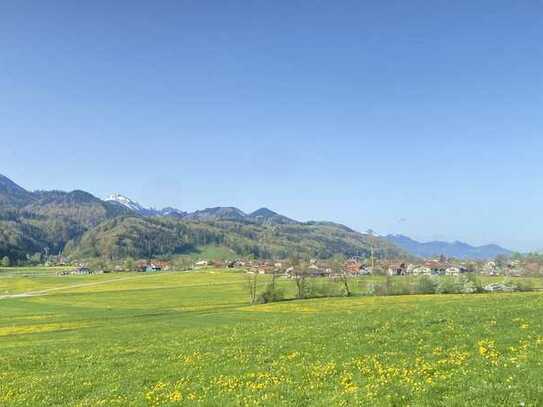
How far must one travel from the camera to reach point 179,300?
5202 inches

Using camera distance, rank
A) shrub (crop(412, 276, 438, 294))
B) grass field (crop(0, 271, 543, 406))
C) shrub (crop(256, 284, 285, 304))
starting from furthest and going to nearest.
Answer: shrub (crop(412, 276, 438, 294)), shrub (crop(256, 284, 285, 304)), grass field (crop(0, 271, 543, 406))

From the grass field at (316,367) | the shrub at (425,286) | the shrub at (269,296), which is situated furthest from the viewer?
the shrub at (425,286)

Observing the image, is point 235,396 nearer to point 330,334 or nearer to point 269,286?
point 330,334

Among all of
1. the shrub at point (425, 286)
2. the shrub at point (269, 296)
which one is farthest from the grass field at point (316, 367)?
the shrub at point (425, 286)

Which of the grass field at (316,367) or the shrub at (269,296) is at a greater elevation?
the grass field at (316,367)

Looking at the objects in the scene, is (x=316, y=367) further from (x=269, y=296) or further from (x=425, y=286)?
(x=425, y=286)

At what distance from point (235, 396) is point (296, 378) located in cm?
281

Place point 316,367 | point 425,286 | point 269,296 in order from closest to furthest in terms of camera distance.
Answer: point 316,367, point 269,296, point 425,286

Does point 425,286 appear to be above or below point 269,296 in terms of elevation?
above

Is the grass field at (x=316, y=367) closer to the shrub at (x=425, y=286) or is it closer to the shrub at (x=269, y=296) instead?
the shrub at (x=269, y=296)

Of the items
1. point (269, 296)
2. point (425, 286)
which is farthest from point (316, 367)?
point (425, 286)

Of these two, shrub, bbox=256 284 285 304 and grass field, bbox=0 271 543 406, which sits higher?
grass field, bbox=0 271 543 406

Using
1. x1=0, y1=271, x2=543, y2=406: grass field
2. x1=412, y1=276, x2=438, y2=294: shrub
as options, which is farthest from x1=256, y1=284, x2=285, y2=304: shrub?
x1=0, y1=271, x2=543, y2=406: grass field

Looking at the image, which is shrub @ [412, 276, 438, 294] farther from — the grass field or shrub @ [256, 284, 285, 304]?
the grass field
